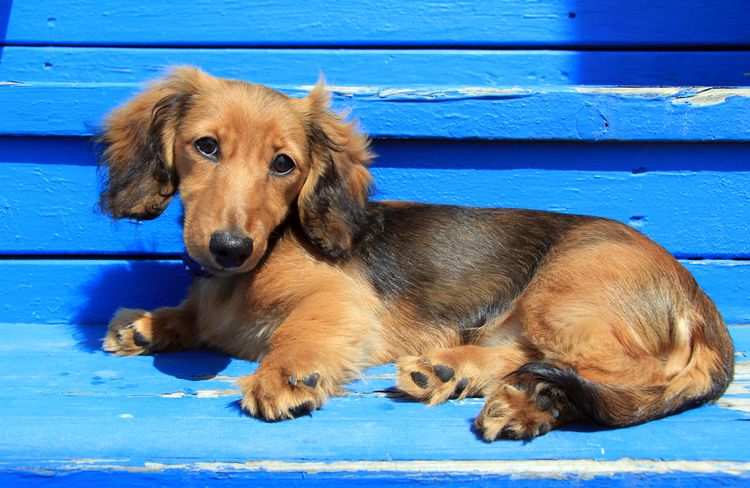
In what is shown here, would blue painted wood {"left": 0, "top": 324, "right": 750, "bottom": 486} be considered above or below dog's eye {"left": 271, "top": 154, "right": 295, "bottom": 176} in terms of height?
below

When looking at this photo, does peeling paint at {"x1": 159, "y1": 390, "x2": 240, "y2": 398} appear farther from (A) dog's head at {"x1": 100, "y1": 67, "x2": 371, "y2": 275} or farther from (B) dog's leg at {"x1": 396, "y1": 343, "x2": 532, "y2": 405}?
(B) dog's leg at {"x1": 396, "y1": 343, "x2": 532, "y2": 405}

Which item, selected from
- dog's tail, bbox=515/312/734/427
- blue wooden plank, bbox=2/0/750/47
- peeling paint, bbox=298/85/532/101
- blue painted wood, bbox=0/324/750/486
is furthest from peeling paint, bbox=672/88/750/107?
blue painted wood, bbox=0/324/750/486

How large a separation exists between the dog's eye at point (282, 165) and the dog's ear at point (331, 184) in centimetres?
13

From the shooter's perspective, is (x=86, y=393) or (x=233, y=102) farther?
(x=233, y=102)

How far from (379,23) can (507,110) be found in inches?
29.3

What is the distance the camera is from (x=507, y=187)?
Answer: 365 centimetres

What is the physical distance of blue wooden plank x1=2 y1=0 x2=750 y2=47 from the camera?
3.61 m

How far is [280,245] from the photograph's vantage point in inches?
121

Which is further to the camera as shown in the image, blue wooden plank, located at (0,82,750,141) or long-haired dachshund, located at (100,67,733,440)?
blue wooden plank, located at (0,82,750,141)

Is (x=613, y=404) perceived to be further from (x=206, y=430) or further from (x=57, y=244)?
(x=57, y=244)

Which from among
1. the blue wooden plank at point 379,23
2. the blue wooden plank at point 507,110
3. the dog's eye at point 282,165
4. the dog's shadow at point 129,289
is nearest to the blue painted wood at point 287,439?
the dog's eye at point 282,165

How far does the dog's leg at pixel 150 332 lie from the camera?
10.5 feet

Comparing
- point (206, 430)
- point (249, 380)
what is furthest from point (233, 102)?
point (206, 430)

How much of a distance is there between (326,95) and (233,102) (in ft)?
1.58
